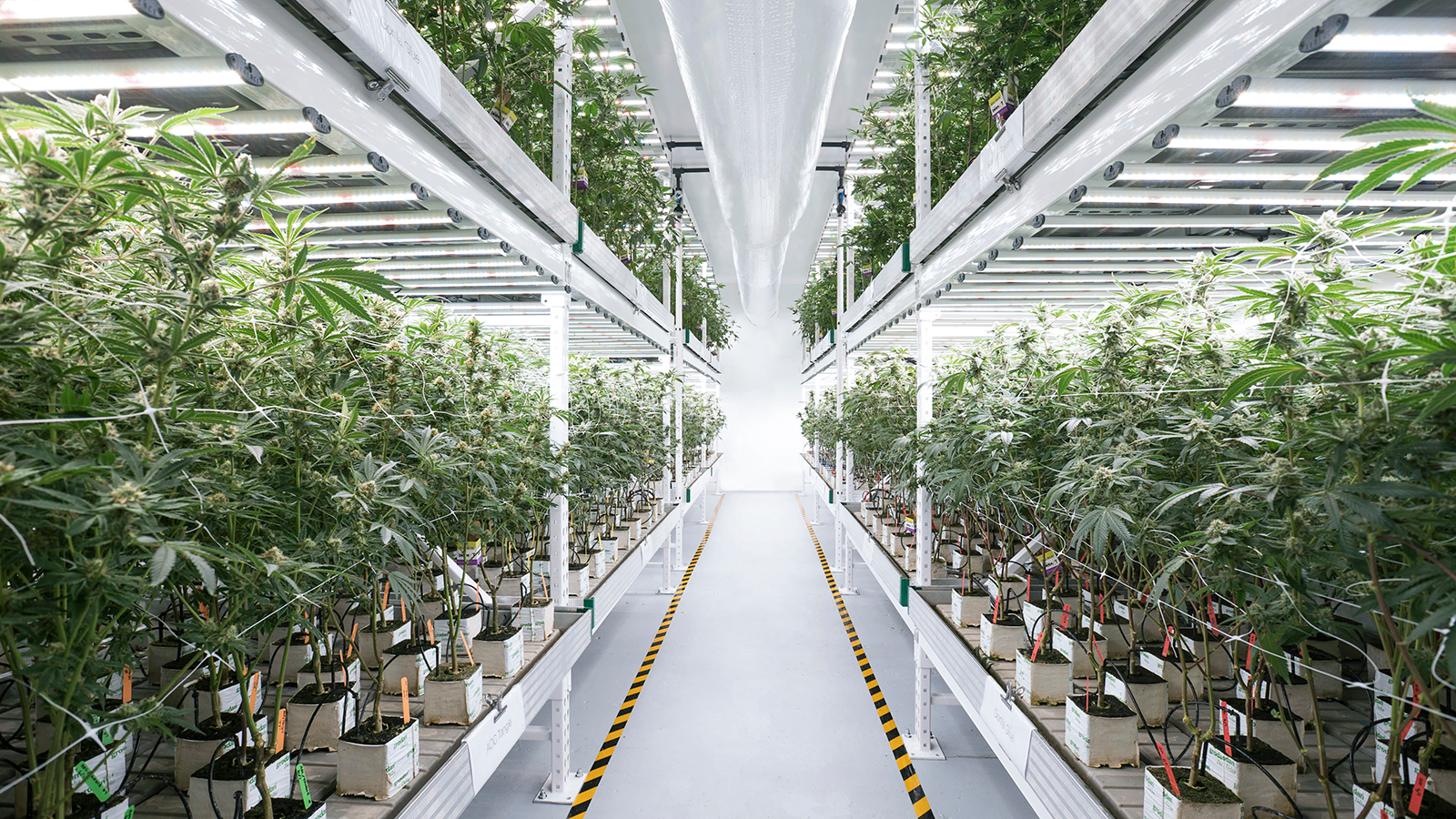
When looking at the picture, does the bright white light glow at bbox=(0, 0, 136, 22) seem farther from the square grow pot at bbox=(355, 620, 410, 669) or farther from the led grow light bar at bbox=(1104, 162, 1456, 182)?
the square grow pot at bbox=(355, 620, 410, 669)

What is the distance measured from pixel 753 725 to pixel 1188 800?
2.65 meters

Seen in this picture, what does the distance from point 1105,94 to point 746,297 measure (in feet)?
25.8

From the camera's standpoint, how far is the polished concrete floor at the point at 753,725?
118 inches

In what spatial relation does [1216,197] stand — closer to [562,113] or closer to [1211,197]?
[1211,197]

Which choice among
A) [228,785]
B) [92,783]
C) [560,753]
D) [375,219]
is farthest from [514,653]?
[375,219]

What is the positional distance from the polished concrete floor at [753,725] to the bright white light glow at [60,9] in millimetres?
3142

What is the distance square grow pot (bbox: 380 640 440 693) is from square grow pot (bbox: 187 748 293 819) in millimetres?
634

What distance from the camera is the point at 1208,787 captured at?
150cm

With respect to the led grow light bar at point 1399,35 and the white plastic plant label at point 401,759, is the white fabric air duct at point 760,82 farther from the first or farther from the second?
the white plastic plant label at point 401,759

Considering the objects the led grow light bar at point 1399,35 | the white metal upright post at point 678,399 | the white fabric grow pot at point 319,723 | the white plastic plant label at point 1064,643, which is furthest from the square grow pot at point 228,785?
the white metal upright post at point 678,399

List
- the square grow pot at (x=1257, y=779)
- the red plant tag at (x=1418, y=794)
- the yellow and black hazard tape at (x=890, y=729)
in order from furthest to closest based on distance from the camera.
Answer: the yellow and black hazard tape at (x=890, y=729) → the square grow pot at (x=1257, y=779) → the red plant tag at (x=1418, y=794)

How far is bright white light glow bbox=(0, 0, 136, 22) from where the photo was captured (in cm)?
82

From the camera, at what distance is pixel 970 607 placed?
9.52 ft

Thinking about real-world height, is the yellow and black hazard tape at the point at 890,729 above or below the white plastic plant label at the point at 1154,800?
below
